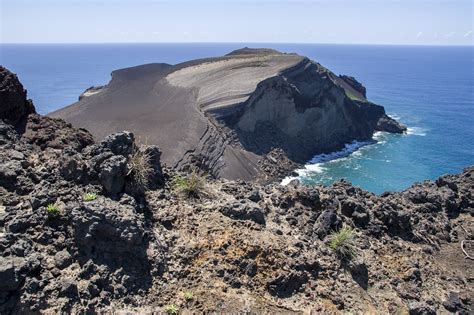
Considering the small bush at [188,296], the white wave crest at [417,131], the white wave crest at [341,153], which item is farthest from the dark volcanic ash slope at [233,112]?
the small bush at [188,296]

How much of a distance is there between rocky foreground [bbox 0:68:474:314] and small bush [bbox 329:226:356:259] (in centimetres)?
8

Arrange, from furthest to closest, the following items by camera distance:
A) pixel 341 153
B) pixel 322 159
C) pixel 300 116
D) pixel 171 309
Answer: pixel 341 153 → pixel 300 116 → pixel 322 159 → pixel 171 309

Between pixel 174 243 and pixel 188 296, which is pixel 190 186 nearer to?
pixel 174 243

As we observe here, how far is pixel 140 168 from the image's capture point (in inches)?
538

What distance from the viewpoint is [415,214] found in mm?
20406

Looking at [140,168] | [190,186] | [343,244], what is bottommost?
[343,244]

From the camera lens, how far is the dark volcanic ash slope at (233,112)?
49.7 m

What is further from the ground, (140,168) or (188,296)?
(140,168)

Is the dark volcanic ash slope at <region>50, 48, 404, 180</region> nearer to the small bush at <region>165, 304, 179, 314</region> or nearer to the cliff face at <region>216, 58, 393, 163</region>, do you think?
the cliff face at <region>216, 58, 393, 163</region>

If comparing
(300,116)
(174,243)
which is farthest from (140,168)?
(300,116)

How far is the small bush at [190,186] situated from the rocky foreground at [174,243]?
0.08m

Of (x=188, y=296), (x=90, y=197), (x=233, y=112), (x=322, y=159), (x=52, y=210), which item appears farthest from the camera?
(x=322, y=159)

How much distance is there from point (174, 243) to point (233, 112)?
46.5m

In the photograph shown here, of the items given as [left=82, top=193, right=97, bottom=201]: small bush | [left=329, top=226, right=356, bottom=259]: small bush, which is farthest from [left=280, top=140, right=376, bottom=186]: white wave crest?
[left=82, top=193, right=97, bottom=201]: small bush
